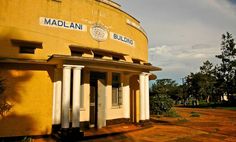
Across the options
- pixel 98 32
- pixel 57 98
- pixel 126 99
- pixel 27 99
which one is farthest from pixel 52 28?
pixel 126 99

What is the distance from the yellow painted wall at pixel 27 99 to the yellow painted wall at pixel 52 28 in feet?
2.05

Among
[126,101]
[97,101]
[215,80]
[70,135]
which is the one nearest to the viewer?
[70,135]

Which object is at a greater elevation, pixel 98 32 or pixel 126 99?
pixel 98 32

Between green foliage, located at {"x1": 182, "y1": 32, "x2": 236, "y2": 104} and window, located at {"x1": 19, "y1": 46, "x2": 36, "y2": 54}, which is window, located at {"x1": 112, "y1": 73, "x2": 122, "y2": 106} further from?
green foliage, located at {"x1": 182, "y1": 32, "x2": 236, "y2": 104}

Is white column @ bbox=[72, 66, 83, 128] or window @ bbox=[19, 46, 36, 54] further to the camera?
window @ bbox=[19, 46, 36, 54]

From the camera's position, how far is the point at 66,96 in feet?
32.7

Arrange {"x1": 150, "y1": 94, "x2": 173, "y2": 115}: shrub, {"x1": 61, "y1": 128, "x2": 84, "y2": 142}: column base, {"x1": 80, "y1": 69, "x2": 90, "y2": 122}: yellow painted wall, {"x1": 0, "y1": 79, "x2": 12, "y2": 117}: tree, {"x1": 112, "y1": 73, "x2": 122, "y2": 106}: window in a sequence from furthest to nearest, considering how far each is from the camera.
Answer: {"x1": 150, "y1": 94, "x2": 173, "y2": 115}: shrub < {"x1": 112, "y1": 73, "x2": 122, "y2": 106}: window < {"x1": 80, "y1": 69, "x2": 90, "y2": 122}: yellow painted wall < {"x1": 61, "y1": 128, "x2": 84, "y2": 142}: column base < {"x1": 0, "y1": 79, "x2": 12, "y2": 117}: tree

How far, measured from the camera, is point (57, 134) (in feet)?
33.8

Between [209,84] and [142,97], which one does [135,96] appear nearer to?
[142,97]

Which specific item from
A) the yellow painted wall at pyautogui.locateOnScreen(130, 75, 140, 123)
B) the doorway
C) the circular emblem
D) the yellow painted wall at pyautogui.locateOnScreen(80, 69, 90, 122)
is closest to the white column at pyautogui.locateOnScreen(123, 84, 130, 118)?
the yellow painted wall at pyautogui.locateOnScreen(130, 75, 140, 123)

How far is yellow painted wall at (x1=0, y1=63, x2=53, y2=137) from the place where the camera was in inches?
388

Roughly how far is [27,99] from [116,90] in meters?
4.99

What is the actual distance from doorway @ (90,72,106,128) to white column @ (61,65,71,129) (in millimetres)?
2372

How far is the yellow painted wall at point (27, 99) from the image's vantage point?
987cm
